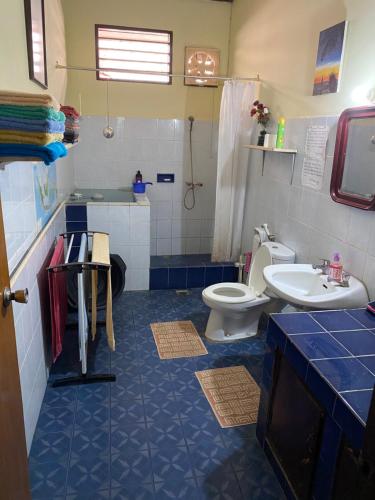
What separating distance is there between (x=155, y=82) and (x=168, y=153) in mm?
739

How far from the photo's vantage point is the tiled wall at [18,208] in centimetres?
162

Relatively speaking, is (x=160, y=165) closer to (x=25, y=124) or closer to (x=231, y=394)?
(x=231, y=394)

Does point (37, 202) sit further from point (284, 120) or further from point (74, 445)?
point (284, 120)

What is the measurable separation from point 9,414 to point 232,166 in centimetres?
306

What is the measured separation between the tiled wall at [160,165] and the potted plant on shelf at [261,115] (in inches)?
37.7

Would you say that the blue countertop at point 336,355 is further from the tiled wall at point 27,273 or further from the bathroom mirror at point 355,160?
the tiled wall at point 27,273

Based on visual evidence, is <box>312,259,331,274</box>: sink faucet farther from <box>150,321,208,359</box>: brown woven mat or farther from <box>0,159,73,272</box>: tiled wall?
<box>0,159,73,272</box>: tiled wall

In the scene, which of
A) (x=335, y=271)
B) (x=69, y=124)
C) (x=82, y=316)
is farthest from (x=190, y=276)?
(x=69, y=124)

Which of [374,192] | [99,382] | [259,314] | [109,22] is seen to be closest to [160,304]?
[259,314]

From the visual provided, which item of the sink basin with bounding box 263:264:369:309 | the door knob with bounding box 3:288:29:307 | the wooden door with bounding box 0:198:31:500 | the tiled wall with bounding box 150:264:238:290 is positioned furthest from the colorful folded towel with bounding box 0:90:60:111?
the tiled wall with bounding box 150:264:238:290

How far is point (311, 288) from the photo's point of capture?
239 cm

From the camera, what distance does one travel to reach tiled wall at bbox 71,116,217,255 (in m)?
4.07

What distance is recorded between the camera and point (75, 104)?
12.9 ft

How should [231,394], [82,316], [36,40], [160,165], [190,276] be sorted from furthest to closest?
[160,165]
[190,276]
[231,394]
[82,316]
[36,40]
